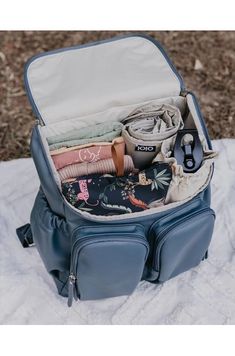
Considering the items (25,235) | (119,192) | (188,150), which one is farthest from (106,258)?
(25,235)

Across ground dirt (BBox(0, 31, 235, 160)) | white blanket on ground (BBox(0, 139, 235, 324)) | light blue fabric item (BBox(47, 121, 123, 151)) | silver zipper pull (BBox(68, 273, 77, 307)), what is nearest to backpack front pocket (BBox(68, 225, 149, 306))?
silver zipper pull (BBox(68, 273, 77, 307))

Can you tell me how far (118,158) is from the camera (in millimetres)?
1451

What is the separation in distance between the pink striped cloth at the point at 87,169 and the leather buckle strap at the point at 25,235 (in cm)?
35

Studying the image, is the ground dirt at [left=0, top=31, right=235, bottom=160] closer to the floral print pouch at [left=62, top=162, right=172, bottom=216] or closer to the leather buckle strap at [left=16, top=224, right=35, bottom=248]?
the leather buckle strap at [left=16, top=224, right=35, bottom=248]

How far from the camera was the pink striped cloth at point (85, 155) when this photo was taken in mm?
Answer: 1442

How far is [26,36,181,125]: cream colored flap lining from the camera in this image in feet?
4.96

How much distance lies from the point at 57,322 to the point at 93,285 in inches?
7.9

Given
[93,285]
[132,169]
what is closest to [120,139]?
[132,169]

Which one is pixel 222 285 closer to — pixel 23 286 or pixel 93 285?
pixel 93 285

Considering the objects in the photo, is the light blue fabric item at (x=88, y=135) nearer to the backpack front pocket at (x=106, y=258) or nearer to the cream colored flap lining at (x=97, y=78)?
the cream colored flap lining at (x=97, y=78)

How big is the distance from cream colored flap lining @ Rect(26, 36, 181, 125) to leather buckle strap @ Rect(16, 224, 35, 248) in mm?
374

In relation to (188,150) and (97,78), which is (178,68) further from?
(188,150)

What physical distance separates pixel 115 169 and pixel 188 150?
0.18 metres

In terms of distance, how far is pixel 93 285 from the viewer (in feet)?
4.88
